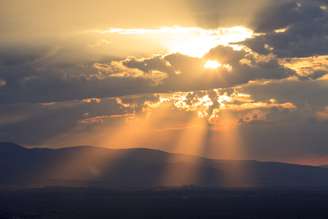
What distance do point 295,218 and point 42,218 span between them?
60239 mm

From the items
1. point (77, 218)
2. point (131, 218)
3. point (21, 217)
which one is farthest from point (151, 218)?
point (21, 217)

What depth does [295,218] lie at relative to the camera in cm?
19925

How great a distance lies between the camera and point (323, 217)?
195 metres

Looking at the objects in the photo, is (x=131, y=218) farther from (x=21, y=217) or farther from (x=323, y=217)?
(x=323, y=217)

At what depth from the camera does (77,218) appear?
199 m

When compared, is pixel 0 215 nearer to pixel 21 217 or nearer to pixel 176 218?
pixel 21 217

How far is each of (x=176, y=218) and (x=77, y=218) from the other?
23.7 m

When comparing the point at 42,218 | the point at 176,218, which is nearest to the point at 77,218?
the point at 42,218

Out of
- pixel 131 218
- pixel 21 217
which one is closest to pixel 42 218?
pixel 21 217

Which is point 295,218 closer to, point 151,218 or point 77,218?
point 151,218

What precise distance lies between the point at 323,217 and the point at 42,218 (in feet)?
217

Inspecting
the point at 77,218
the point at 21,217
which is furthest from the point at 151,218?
the point at 21,217

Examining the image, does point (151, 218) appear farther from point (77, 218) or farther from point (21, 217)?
point (21, 217)

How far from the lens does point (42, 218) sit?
197 metres
